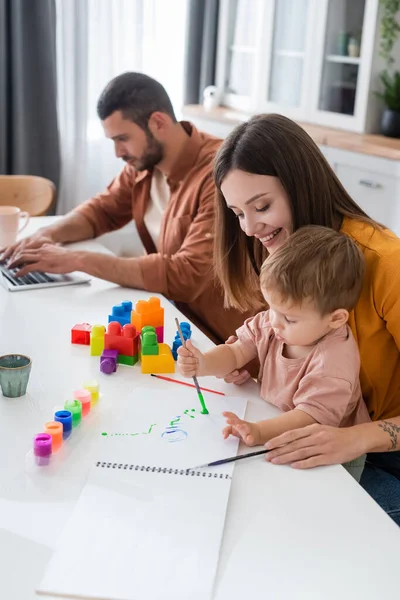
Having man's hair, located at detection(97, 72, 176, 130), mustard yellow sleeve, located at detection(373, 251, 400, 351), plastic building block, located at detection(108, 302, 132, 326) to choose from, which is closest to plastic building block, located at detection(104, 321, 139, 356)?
plastic building block, located at detection(108, 302, 132, 326)

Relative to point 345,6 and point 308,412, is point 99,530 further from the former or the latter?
point 345,6

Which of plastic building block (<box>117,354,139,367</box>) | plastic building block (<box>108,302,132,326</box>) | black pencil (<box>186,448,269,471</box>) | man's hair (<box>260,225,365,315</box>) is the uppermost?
man's hair (<box>260,225,365,315</box>)

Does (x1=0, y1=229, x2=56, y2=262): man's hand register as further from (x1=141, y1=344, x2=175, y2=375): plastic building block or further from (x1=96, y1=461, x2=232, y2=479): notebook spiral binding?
(x1=96, y1=461, x2=232, y2=479): notebook spiral binding

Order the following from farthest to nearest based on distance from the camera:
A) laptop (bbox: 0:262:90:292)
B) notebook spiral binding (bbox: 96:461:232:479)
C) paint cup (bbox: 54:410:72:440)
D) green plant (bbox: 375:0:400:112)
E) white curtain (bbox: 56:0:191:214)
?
1. white curtain (bbox: 56:0:191:214)
2. green plant (bbox: 375:0:400:112)
3. laptop (bbox: 0:262:90:292)
4. paint cup (bbox: 54:410:72:440)
5. notebook spiral binding (bbox: 96:461:232:479)

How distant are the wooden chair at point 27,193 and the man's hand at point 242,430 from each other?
1945 mm

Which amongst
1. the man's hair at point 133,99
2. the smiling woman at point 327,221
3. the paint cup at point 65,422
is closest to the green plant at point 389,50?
the man's hair at point 133,99

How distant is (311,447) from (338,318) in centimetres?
22

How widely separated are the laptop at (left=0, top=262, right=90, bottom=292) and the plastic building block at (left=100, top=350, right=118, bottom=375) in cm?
52

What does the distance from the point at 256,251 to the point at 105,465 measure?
640 mm

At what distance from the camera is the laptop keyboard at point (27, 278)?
188 centimetres

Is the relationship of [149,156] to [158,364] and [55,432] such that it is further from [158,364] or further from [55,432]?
[55,432]

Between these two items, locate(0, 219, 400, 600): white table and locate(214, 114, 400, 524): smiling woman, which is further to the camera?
locate(214, 114, 400, 524): smiling woman

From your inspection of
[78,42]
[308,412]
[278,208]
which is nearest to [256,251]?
[278,208]

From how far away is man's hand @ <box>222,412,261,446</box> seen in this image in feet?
3.61
